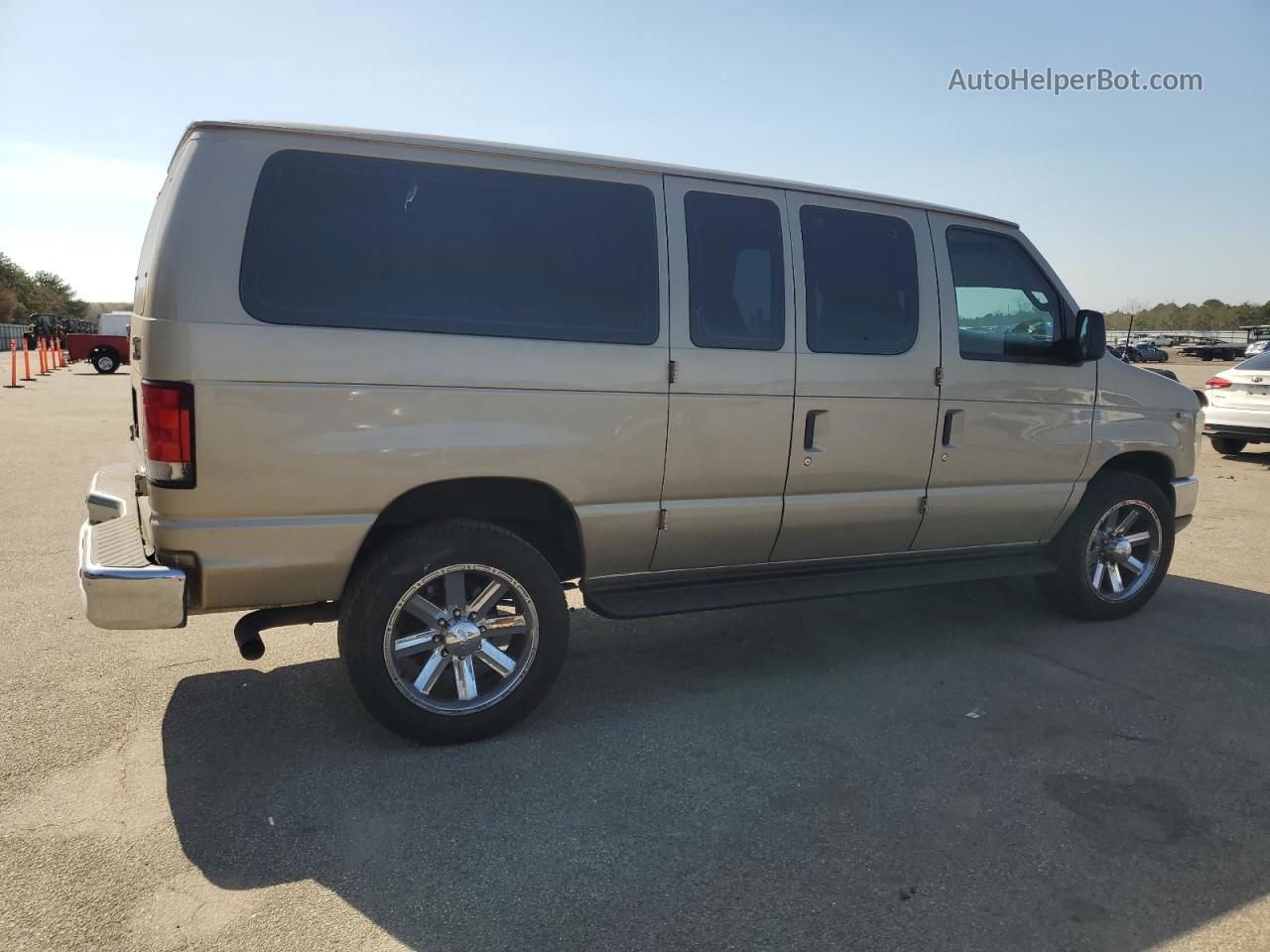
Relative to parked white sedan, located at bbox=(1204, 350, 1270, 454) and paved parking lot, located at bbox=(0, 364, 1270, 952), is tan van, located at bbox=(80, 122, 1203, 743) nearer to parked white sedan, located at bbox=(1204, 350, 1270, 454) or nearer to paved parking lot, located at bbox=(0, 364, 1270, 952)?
paved parking lot, located at bbox=(0, 364, 1270, 952)

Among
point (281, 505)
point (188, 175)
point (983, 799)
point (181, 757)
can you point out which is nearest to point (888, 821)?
point (983, 799)

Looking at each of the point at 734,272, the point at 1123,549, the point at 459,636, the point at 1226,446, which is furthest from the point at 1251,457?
the point at 459,636

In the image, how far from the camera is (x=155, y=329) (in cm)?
312

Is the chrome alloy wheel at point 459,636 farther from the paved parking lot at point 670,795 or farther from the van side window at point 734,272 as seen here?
the van side window at point 734,272

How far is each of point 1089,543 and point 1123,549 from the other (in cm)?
27

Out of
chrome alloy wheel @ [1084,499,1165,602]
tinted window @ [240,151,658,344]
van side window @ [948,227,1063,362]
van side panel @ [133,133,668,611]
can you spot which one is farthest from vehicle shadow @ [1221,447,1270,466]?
van side panel @ [133,133,668,611]

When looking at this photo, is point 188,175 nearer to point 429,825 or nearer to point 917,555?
point 429,825

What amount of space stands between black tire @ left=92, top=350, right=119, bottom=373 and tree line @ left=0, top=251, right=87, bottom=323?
39811 millimetres

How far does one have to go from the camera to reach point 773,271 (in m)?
4.20

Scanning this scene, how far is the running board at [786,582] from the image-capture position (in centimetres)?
402

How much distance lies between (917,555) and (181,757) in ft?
11.5

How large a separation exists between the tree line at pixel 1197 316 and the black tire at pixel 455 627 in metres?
106

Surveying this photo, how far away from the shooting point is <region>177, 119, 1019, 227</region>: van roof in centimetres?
333

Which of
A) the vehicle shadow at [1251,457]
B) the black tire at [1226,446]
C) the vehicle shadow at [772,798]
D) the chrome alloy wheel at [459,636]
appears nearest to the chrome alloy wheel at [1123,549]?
the vehicle shadow at [772,798]
